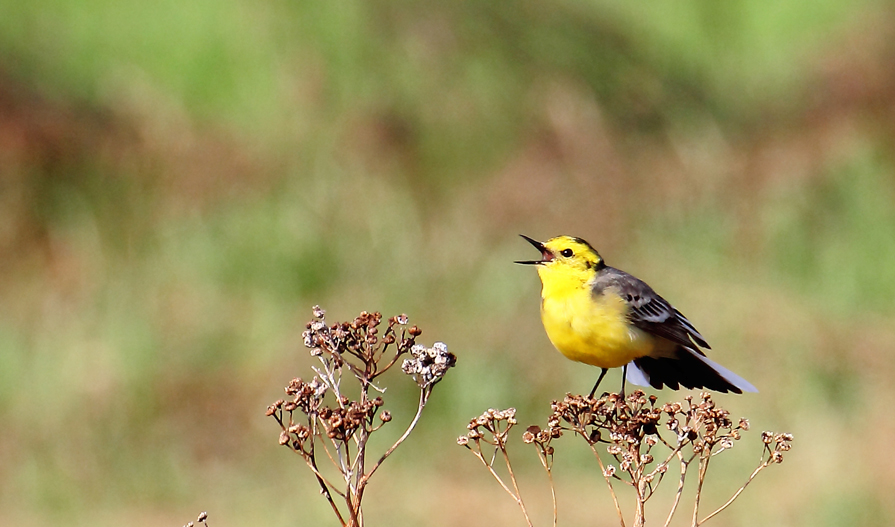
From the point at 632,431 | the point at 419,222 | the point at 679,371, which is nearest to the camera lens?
the point at 632,431

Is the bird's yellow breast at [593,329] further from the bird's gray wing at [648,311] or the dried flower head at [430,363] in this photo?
the dried flower head at [430,363]

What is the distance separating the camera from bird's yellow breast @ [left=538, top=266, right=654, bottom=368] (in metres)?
4.56

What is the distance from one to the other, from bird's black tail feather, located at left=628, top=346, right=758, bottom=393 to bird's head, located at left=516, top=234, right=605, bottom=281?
0.52 meters

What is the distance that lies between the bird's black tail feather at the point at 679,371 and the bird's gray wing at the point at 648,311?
0.32ft

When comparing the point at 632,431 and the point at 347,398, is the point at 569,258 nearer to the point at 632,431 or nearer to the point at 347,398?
the point at 632,431

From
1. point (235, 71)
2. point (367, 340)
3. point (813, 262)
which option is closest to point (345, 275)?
point (235, 71)

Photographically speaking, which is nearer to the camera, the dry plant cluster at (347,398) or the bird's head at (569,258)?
the dry plant cluster at (347,398)

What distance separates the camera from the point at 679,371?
199 inches

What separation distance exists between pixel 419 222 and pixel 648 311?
26.8 ft

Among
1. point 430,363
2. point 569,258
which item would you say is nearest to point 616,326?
point 569,258

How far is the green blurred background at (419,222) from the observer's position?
1010 cm

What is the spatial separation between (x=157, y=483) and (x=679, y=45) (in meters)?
9.67

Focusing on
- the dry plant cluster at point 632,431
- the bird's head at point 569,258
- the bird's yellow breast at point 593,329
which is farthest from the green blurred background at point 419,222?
the dry plant cluster at point 632,431

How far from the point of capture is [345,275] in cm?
1202
